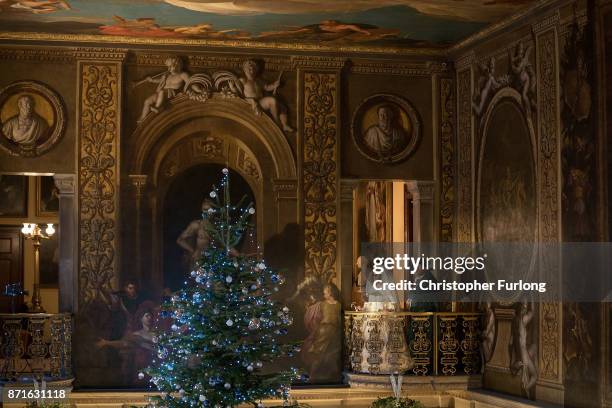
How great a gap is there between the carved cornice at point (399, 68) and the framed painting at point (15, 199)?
867cm

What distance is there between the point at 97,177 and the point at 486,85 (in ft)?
20.0

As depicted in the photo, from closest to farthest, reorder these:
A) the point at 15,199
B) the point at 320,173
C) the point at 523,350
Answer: the point at 523,350 → the point at 320,173 → the point at 15,199

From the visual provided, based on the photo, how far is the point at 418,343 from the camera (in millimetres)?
16188

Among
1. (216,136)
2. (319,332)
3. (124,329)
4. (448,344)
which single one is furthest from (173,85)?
(448,344)

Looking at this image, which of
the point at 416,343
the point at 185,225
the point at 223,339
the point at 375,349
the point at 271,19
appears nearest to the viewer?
the point at 223,339

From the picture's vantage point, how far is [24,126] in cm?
1648

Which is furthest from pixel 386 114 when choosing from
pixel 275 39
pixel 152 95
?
pixel 152 95

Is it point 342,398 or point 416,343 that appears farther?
point 342,398

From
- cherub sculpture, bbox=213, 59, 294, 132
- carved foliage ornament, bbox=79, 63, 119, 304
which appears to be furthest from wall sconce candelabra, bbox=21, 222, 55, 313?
cherub sculpture, bbox=213, 59, 294, 132

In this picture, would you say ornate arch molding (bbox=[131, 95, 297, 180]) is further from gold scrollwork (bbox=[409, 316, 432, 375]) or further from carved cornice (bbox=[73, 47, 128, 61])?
gold scrollwork (bbox=[409, 316, 432, 375])

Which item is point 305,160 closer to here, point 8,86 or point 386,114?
point 386,114

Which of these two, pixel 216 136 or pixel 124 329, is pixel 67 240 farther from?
pixel 216 136

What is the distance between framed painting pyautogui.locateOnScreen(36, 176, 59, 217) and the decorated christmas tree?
10262 mm

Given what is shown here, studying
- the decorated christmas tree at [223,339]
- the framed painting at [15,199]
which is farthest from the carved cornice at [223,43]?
the framed painting at [15,199]
